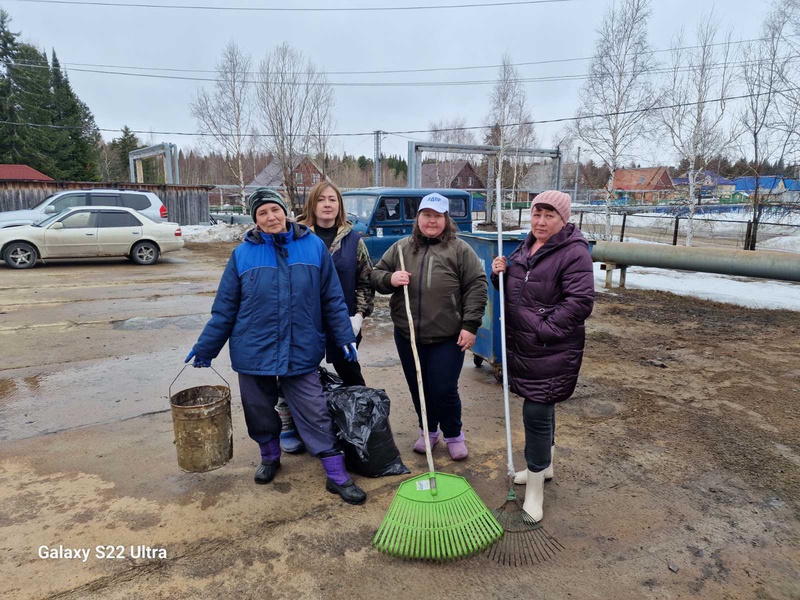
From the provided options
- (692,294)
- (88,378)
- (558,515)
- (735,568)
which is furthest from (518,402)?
(692,294)

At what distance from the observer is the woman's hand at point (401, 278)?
2.95 meters

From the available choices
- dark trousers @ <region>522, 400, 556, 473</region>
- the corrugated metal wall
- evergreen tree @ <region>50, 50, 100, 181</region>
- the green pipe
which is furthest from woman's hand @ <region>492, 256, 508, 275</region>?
evergreen tree @ <region>50, 50, 100, 181</region>

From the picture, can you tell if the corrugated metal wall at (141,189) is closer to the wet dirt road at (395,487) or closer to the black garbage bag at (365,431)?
the wet dirt road at (395,487)

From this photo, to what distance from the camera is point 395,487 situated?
115 inches

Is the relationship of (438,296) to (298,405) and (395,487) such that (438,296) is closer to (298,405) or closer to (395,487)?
(298,405)

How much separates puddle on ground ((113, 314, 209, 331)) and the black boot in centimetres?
403

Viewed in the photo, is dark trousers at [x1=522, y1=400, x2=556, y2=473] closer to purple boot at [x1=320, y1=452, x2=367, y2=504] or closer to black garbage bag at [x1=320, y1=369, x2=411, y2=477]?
black garbage bag at [x1=320, y1=369, x2=411, y2=477]

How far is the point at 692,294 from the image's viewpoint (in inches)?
346

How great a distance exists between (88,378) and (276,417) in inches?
114

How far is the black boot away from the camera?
295 centimetres

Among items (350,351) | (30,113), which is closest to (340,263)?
(350,351)

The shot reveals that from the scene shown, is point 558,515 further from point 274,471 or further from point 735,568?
point 274,471

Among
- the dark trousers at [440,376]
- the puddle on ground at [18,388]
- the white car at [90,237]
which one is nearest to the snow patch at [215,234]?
the white car at [90,237]

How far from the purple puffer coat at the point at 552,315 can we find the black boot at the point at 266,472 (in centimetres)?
153
